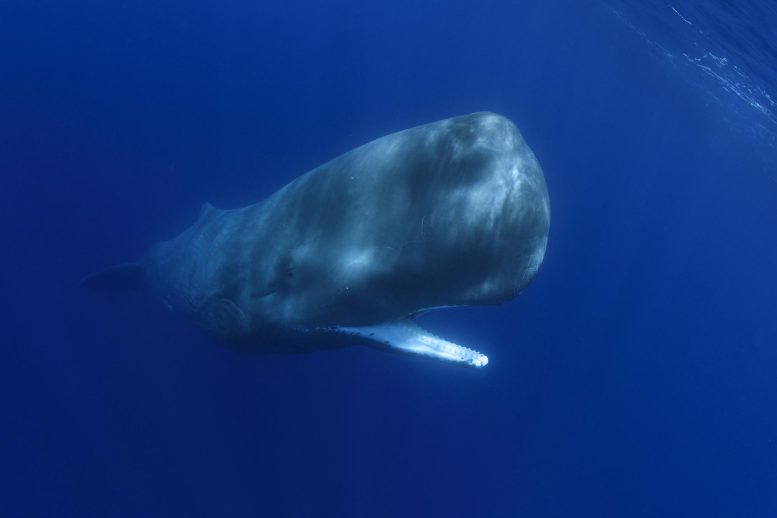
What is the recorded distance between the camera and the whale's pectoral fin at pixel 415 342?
4.90 meters

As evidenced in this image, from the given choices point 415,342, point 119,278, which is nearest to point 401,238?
point 415,342

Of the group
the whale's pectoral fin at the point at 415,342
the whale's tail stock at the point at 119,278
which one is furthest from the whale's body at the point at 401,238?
the whale's tail stock at the point at 119,278

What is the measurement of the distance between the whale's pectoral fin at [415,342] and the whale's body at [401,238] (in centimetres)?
1

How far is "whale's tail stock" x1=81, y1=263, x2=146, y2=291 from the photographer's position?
47.6 feet

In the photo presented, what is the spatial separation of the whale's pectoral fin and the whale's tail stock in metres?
9.80

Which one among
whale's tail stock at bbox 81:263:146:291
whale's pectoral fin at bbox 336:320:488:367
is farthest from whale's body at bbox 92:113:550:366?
whale's tail stock at bbox 81:263:146:291

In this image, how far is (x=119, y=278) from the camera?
15805mm

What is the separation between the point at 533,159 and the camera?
438 centimetres

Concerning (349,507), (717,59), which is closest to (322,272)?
(349,507)

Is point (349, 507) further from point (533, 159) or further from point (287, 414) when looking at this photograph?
point (533, 159)

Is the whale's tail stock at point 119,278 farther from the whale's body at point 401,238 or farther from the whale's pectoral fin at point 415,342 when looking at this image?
the whale's pectoral fin at point 415,342

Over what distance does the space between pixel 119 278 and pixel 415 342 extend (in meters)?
13.0

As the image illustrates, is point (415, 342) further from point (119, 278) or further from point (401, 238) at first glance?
point (119, 278)

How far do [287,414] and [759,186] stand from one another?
64.8 meters
